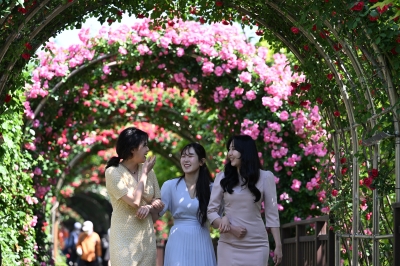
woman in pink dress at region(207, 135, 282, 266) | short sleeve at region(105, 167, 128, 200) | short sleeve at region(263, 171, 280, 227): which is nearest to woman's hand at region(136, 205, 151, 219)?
short sleeve at region(105, 167, 128, 200)

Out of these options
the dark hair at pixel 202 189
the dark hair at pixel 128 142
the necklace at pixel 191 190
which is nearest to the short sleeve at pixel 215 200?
the dark hair at pixel 202 189

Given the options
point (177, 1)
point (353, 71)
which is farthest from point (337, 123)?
point (177, 1)

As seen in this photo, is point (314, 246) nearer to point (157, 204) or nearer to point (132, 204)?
point (157, 204)

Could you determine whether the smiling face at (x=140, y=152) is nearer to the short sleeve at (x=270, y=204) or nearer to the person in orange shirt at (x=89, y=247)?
the short sleeve at (x=270, y=204)

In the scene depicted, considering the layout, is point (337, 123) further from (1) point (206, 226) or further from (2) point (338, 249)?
(1) point (206, 226)

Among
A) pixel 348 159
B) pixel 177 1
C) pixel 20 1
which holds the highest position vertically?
pixel 177 1

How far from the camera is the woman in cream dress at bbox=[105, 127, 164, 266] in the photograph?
5.78 m

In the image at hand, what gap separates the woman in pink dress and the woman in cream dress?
1.56 ft

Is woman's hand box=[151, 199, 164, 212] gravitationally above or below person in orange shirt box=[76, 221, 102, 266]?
below

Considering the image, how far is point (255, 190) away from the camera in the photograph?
5.60 m

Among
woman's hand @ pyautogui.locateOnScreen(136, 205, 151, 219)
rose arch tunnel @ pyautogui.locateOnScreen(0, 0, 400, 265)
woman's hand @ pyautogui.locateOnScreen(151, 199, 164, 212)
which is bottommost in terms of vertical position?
woman's hand @ pyautogui.locateOnScreen(136, 205, 151, 219)

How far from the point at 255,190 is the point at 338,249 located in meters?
3.04

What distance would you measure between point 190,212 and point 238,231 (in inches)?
23.5

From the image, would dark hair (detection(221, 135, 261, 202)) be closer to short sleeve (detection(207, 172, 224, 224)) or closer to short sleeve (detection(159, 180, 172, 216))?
short sleeve (detection(207, 172, 224, 224))
